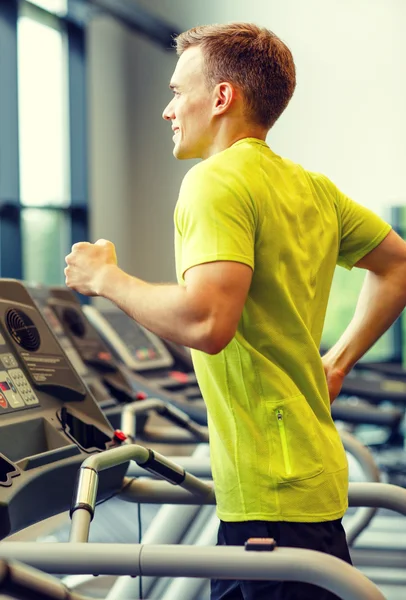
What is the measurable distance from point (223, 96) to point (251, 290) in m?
0.31

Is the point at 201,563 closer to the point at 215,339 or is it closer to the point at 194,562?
the point at 194,562

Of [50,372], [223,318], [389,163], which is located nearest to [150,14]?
[389,163]

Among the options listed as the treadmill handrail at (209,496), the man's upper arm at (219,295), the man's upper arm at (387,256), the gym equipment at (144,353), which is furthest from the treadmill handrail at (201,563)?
the gym equipment at (144,353)

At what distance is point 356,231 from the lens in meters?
1.59

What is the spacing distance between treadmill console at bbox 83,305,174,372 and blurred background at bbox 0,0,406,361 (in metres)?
2.53

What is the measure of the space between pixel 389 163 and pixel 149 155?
2.19 metres

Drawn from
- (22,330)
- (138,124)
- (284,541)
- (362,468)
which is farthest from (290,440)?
(138,124)

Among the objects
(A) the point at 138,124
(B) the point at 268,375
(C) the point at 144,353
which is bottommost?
(C) the point at 144,353

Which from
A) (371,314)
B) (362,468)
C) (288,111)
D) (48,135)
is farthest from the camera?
(288,111)

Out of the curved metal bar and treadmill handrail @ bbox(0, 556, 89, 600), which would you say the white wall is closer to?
the curved metal bar

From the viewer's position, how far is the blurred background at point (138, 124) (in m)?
6.71

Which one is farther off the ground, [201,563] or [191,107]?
[191,107]

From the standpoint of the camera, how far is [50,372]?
1.78 metres

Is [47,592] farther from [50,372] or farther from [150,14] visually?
[150,14]
